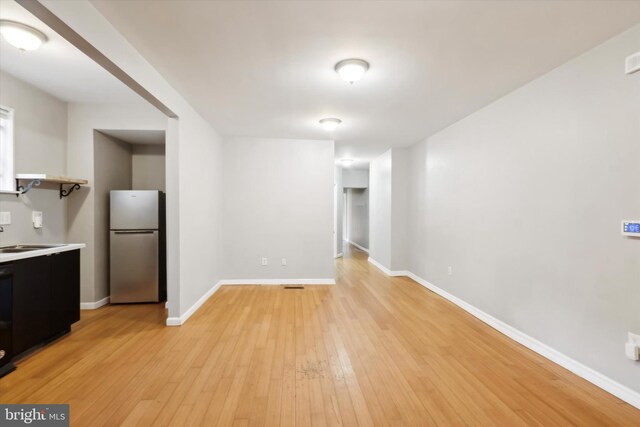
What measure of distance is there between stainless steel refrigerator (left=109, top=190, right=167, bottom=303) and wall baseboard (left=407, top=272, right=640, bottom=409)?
14.2 feet

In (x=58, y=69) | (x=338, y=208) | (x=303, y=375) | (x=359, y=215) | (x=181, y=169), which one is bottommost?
(x=303, y=375)

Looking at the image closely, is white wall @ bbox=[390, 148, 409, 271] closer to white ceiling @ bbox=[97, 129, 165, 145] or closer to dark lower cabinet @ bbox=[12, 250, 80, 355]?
white ceiling @ bbox=[97, 129, 165, 145]

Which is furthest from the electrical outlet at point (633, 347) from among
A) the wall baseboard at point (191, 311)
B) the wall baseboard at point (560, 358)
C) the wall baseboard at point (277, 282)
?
the wall baseboard at point (191, 311)

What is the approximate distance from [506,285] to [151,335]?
387 centimetres

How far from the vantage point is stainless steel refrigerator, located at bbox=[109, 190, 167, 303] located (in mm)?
3932

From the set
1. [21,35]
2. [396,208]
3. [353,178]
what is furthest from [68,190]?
[353,178]

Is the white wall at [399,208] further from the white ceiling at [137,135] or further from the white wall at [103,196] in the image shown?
the white wall at [103,196]

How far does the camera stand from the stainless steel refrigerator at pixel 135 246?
12.9ft

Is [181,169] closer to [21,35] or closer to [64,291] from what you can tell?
[21,35]

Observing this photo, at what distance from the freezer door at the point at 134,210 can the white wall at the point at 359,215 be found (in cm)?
691

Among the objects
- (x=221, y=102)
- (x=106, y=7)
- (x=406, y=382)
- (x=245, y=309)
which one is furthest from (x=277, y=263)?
(x=106, y=7)

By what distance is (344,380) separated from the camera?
2.21 metres

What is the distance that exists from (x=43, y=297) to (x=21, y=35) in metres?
2.20

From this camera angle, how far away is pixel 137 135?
161 inches
